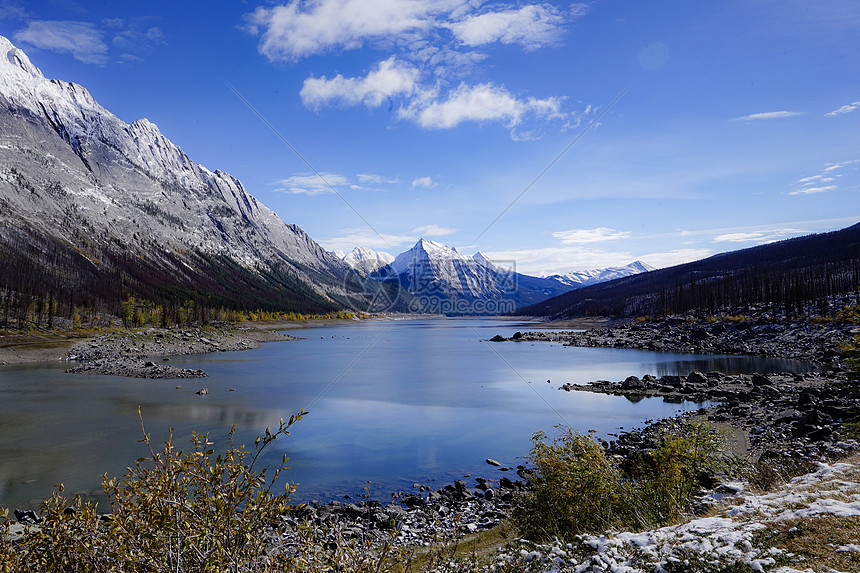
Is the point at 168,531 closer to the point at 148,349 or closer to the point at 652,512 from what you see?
the point at 652,512

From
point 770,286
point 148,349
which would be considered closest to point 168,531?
point 148,349

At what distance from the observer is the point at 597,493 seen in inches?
390

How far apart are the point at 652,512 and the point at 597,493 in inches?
47.2

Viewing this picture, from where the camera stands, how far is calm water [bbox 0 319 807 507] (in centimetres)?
2036

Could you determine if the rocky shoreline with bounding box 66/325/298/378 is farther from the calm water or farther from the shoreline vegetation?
the shoreline vegetation

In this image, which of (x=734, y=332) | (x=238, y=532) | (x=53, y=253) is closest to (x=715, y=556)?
(x=238, y=532)

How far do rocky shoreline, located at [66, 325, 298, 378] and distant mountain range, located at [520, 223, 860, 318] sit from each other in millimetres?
90929

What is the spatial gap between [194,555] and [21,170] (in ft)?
857

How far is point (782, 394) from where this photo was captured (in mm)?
32406

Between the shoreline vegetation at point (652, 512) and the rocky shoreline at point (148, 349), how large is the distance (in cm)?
4051

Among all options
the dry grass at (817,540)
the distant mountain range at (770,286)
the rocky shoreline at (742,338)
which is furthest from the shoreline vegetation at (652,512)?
the distant mountain range at (770,286)

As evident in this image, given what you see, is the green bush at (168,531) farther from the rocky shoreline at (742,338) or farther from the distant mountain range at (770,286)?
the distant mountain range at (770,286)

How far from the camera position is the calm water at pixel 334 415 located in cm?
2036

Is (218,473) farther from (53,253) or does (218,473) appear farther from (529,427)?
(53,253)
